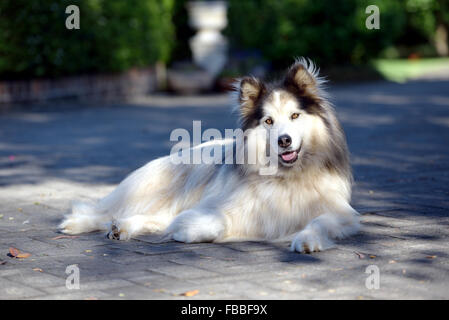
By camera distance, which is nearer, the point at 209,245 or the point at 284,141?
the point at 284,141

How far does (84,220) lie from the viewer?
21.2ft

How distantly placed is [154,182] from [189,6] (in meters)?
20.3

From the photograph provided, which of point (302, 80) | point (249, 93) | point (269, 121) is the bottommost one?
point (269, 121)

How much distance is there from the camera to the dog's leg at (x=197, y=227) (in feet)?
19.1

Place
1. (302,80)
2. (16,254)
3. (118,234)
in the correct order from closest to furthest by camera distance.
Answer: (16,254) → (302,80) → (118,234)

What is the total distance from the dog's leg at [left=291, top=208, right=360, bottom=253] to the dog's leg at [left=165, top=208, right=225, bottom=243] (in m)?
0.63

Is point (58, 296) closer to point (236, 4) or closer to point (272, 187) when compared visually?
point (272, 187)

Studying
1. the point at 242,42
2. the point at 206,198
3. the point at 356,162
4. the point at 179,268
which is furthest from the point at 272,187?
the point at 242,42

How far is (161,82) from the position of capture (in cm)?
2366

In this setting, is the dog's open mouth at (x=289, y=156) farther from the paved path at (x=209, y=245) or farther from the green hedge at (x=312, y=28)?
the green hedge at (x=312, y=28)

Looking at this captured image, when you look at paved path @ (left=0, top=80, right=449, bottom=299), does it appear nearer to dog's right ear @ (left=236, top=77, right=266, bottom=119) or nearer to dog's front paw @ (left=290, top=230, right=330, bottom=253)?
dog's front paw @ (left=290, top=230, right=330, bottom=253)

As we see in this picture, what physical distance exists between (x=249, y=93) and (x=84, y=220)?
1844 millimetres
